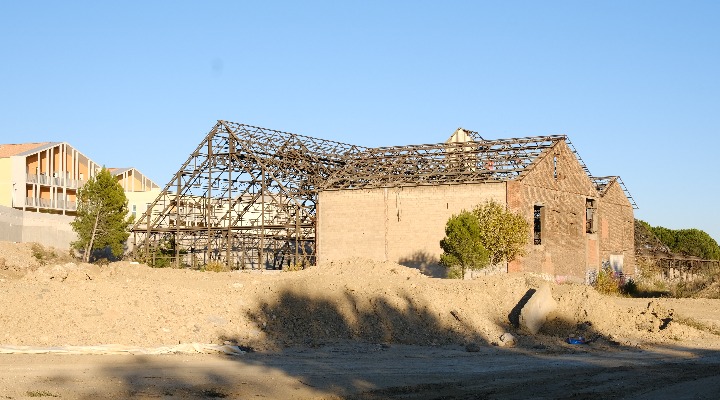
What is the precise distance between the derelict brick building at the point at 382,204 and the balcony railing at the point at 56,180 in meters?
8.50

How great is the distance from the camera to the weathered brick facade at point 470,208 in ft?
141

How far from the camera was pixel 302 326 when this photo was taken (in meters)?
22.3

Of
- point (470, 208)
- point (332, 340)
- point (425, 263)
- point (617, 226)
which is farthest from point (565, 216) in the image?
point (332, 340)

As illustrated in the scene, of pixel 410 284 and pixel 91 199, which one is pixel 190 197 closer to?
pixel 91 199

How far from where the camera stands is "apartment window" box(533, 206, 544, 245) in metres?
44.2

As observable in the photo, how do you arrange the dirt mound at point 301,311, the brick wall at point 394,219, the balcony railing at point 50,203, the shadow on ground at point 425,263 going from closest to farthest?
the dirt mound at point 301,311 < the shadow on ground at point 425,263 < the brick wall at point 394,219 < the balcony railing at point 50,203

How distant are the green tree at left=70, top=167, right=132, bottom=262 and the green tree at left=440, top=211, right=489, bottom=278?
2230 centimetres

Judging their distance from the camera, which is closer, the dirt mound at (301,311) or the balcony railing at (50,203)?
the dirt mound at (301,311)

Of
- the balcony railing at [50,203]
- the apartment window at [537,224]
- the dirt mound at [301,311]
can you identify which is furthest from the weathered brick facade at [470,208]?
the balcony railing at [50,203]

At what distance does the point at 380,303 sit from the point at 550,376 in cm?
708

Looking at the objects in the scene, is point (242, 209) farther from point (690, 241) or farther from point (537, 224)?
point (690, 241)

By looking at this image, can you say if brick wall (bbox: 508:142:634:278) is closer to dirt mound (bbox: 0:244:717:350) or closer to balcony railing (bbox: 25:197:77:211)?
dirt mound (bbox: 0:244:717:350)

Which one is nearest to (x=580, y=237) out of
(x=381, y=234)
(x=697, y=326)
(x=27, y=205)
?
(x=381, y=234)

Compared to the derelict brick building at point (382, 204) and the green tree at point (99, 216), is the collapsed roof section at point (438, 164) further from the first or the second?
the green tree at point (99, 216)
